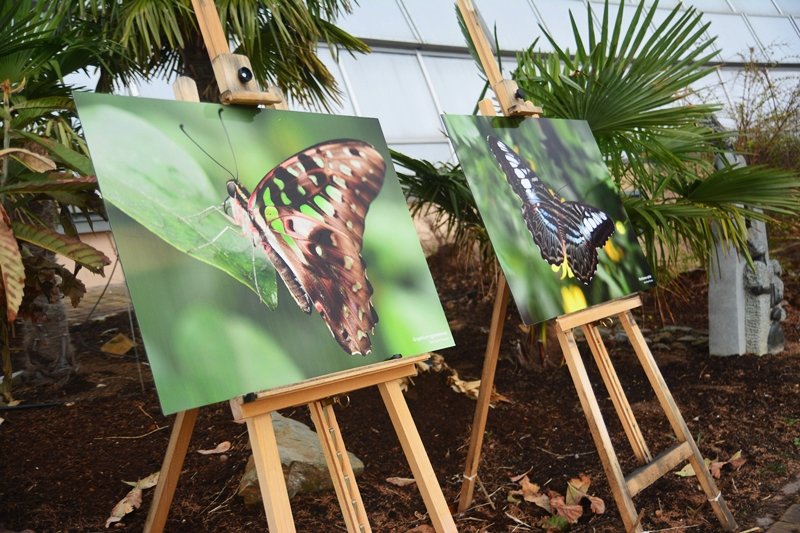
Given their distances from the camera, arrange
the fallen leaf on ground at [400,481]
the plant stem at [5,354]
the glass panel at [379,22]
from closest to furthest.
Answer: the plant stem at [5,354] < the fallen leaf on ground at [400,481] < the glass panel at [379,22]

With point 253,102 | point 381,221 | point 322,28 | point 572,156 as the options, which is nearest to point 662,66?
point 572,156

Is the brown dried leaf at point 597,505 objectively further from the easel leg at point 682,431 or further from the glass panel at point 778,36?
the glass panel at point 778,36

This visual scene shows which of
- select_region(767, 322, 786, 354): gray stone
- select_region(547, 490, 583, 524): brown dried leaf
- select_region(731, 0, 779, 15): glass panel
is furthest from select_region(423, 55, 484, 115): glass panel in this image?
select_region(731, 0, 779, 15): glass panel

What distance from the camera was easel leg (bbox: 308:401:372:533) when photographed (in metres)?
2.00

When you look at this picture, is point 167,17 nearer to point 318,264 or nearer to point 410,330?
point 318,264

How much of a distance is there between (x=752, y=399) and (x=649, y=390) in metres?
0.52

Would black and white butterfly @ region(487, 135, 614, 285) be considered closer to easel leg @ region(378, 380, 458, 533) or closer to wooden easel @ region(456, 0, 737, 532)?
wooden easel @ region(456, 0, 737, 532)

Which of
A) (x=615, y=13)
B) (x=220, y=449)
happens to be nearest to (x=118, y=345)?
(x=220, y=449)

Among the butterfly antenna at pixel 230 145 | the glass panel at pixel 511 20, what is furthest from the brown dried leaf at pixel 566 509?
the glass panel at pixel 511 20

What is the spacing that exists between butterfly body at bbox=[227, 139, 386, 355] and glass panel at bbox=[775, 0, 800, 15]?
11592 mm

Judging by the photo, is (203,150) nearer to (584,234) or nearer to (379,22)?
(584,234)

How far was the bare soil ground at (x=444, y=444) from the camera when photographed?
2.79 metres

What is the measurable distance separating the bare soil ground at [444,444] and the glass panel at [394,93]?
2.66m

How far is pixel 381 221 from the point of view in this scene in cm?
232
